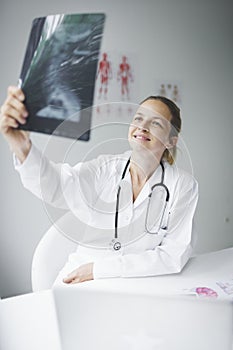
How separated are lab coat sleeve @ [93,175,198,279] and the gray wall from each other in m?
0.03

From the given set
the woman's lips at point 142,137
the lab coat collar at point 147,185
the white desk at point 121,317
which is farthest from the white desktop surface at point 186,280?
the woman's lips at point 142,137

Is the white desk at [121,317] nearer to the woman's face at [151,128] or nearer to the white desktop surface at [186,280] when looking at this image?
the white desktop surface at [186,280]

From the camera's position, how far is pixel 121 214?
1092 mm

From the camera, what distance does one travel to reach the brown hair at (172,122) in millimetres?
1088

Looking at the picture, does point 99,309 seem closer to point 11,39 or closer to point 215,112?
point 215,112

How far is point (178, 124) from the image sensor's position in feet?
3.61

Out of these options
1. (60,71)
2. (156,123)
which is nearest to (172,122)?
(156,123)

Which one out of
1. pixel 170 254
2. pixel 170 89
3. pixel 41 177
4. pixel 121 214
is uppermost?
pixel 170 89

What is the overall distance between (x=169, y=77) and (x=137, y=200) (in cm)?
28

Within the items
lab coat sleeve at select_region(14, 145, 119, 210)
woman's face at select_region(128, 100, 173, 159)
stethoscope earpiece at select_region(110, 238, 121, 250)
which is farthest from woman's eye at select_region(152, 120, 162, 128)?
stethoscope earpiece at select_region(110, 238, 121, 250)

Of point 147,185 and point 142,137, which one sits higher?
point 142,137

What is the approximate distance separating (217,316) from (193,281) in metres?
0.09

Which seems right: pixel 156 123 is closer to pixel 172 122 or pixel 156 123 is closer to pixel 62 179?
pixel 172 122

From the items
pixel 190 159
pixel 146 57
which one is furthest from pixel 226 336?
pixel 146 57
